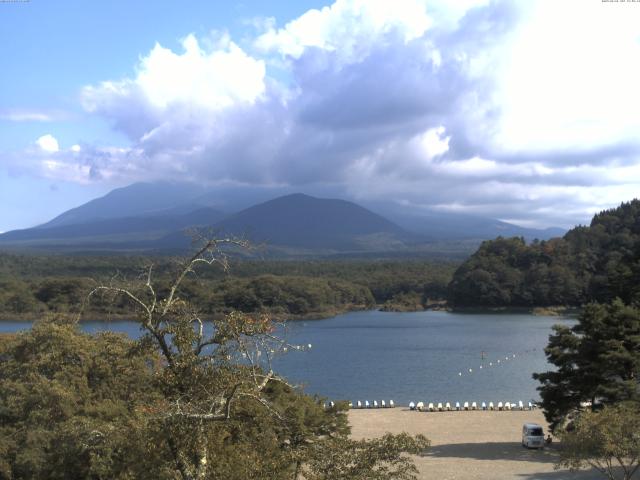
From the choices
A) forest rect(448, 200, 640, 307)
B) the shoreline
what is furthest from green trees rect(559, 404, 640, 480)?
forest rect(448, 200, 640, 307)

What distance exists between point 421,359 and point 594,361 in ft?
79.0

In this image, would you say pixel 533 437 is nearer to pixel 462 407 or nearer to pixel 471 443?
pixel 471 443

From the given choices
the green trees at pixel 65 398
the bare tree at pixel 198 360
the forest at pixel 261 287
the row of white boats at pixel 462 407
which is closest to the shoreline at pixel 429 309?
the forest at pixel 261 287

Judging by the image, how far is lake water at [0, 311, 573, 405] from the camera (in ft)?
100

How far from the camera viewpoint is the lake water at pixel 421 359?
30.6m

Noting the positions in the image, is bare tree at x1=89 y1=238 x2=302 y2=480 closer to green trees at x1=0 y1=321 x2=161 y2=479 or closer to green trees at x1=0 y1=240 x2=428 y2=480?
green trees at x1=0 y1=240 x2=428 y2=480

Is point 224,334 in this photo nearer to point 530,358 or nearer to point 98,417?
point 98,417

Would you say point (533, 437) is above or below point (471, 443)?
above

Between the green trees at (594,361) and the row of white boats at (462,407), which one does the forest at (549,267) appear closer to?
the row of white boats at (462,407)

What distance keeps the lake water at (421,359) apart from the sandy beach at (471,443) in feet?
11.3

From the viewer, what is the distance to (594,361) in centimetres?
1644

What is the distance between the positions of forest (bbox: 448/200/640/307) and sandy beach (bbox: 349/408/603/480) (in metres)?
46.2

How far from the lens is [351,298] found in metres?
80.4

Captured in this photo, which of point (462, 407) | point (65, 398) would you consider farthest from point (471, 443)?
point (65, 398)
